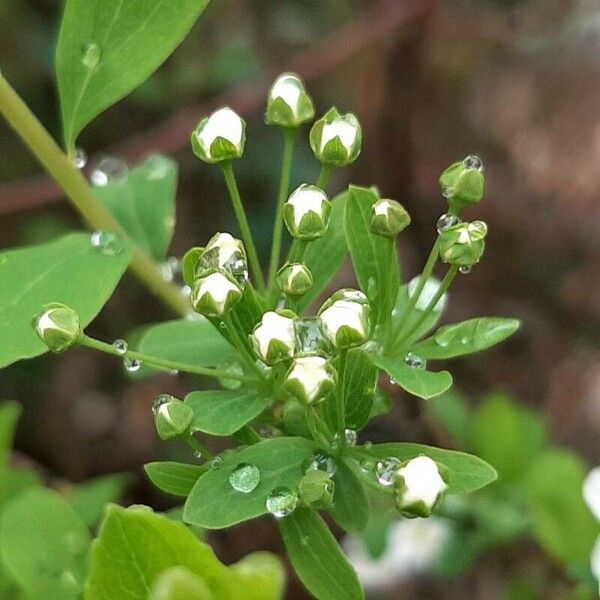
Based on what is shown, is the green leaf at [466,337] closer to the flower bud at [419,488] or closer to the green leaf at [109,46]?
the flower bud at [419,488]

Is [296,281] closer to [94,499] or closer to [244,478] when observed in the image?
[244,478]

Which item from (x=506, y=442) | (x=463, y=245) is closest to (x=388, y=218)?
(x=463, y=245)

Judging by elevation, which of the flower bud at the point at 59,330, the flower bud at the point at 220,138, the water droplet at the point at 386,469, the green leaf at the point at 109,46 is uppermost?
the green leaf at the point at 109,46

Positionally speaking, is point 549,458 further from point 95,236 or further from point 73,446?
point 73,446

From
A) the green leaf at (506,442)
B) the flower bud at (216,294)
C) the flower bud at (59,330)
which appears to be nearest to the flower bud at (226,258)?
the flower bud at (216,294)

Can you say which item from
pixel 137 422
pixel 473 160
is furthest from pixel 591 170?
pixel 473 160

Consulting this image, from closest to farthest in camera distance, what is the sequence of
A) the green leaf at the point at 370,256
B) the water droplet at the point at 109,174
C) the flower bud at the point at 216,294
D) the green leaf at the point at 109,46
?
the flower bud at the point at 216,294, the green leaf at the point at 370,256, the green leaf at the point at 109,46, the water droplet at the point at 109,174
